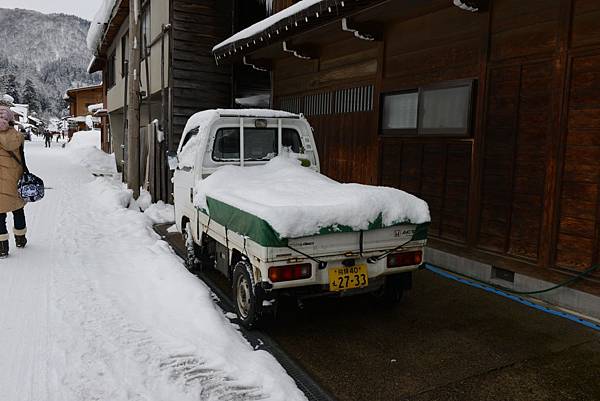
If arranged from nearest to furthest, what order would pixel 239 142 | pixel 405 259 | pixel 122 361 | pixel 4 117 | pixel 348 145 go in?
pixel 122 361, pixel 405 259, pixel 239 142, pixel 4 117, pixel 348 145

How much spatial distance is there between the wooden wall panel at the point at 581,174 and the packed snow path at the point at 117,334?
10.9 ft

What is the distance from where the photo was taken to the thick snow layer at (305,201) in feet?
12.0

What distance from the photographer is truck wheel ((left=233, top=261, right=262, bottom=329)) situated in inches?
160

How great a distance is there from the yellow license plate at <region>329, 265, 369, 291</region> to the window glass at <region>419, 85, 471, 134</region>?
2.93 meters

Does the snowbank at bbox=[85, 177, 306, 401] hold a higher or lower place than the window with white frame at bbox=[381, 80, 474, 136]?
lower

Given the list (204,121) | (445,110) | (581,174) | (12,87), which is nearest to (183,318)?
(204,121)

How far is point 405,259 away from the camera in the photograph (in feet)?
14.2

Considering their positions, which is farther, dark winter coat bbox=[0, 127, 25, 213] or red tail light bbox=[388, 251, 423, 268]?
dark winter coat bbox=[0, 127, 25, 213]

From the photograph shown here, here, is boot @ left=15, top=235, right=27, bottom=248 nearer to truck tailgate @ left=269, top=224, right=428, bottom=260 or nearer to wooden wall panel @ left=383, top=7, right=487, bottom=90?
truck tailgate @ left=269, top=224, right=428, bottom=260

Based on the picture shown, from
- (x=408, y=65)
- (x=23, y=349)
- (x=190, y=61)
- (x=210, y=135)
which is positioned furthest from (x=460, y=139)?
(x=190, y=61)

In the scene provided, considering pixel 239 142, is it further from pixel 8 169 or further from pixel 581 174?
pixel 581 174

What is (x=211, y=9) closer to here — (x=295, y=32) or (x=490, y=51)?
(x=295, y=32)

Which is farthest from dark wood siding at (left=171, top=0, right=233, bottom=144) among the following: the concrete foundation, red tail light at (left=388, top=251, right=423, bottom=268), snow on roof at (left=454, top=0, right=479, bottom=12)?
red tail light at (left=388, top=251, right=423, bottom=268)

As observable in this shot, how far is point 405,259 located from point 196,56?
9345 millimetres
